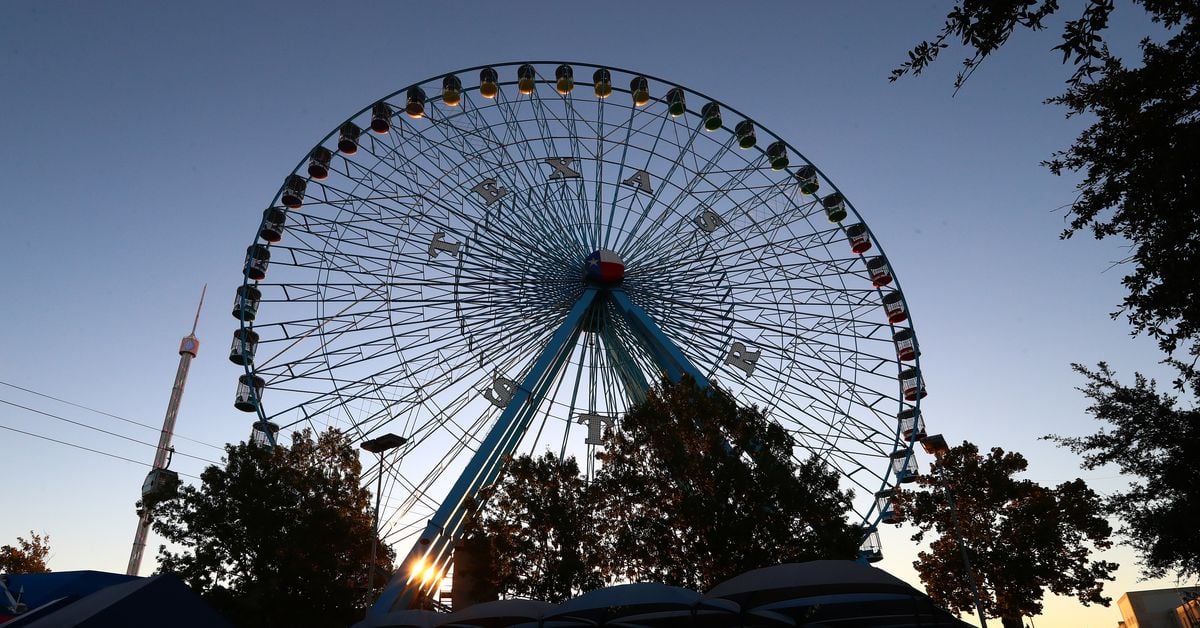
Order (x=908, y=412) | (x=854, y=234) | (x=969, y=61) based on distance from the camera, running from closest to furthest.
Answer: (x=969, y=61), (x=908, y=412), (x=854, y=234)

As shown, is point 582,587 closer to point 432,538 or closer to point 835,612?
point 432,538

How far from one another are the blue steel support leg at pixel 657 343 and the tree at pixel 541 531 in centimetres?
369

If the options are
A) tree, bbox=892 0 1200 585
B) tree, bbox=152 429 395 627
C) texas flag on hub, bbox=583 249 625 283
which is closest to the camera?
tree, bbox=892 0 1200 585

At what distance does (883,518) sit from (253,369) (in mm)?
18247

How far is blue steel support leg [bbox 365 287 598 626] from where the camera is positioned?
676 inches

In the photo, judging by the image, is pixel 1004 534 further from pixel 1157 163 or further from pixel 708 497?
pixel 1157 163

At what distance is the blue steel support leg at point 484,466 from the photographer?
56.3 feet

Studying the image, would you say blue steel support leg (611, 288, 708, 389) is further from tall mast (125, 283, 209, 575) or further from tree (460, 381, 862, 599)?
tall mast (125, 283, 209, 575)

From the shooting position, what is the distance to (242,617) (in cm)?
1945

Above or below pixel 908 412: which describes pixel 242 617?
below

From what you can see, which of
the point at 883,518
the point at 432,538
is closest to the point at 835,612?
the point at 432,538

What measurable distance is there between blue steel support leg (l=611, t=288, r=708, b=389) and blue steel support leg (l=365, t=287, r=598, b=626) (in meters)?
0.98

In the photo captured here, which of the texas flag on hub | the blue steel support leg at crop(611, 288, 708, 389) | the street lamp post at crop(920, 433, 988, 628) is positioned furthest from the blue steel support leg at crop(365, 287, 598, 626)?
the street lamp post at crop(920, 433, 988, 628)

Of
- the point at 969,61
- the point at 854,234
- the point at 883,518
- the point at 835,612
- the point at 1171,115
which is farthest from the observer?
the point at 854,234
